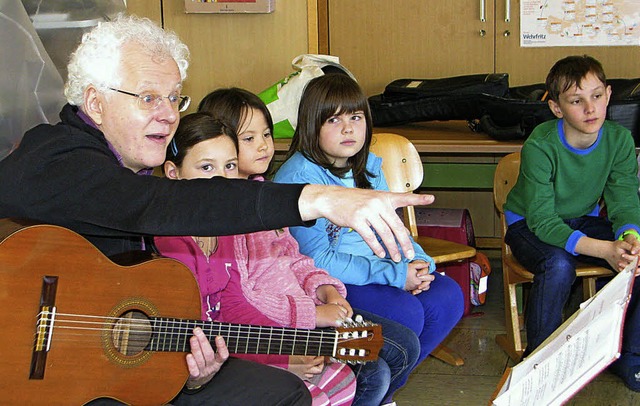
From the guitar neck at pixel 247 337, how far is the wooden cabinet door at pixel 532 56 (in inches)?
111

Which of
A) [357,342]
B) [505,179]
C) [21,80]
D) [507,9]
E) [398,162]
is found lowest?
[357,342]

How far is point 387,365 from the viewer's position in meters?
2.51

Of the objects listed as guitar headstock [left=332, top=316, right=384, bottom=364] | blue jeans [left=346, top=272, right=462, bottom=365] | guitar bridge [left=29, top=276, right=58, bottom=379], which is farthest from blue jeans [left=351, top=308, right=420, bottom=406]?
guitar bridge [left=29, top=276, right=58, bottom=379]

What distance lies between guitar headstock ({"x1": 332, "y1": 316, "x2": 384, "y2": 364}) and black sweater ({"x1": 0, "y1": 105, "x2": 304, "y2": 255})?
550 mm

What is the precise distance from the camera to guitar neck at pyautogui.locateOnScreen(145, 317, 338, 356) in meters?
1.85

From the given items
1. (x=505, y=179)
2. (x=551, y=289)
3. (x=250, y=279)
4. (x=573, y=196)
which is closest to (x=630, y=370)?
(x=551, y=289)

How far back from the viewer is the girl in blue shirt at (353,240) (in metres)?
2.70

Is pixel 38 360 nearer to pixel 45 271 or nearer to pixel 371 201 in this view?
pixel 45 271

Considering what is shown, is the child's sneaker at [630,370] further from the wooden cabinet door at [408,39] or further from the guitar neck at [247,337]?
the wooden cabinet door at [408,39]

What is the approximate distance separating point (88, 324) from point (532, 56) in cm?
335

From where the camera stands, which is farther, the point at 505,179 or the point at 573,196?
the point at 505,179

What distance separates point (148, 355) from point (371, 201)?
68cm

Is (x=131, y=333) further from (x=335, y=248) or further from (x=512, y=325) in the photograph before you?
(x=512, y=325)

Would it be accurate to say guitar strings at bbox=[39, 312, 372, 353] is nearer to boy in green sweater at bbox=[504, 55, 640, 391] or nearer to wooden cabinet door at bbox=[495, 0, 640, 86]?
boy in green sweater at bbox=[504, 55, 640, 391]
